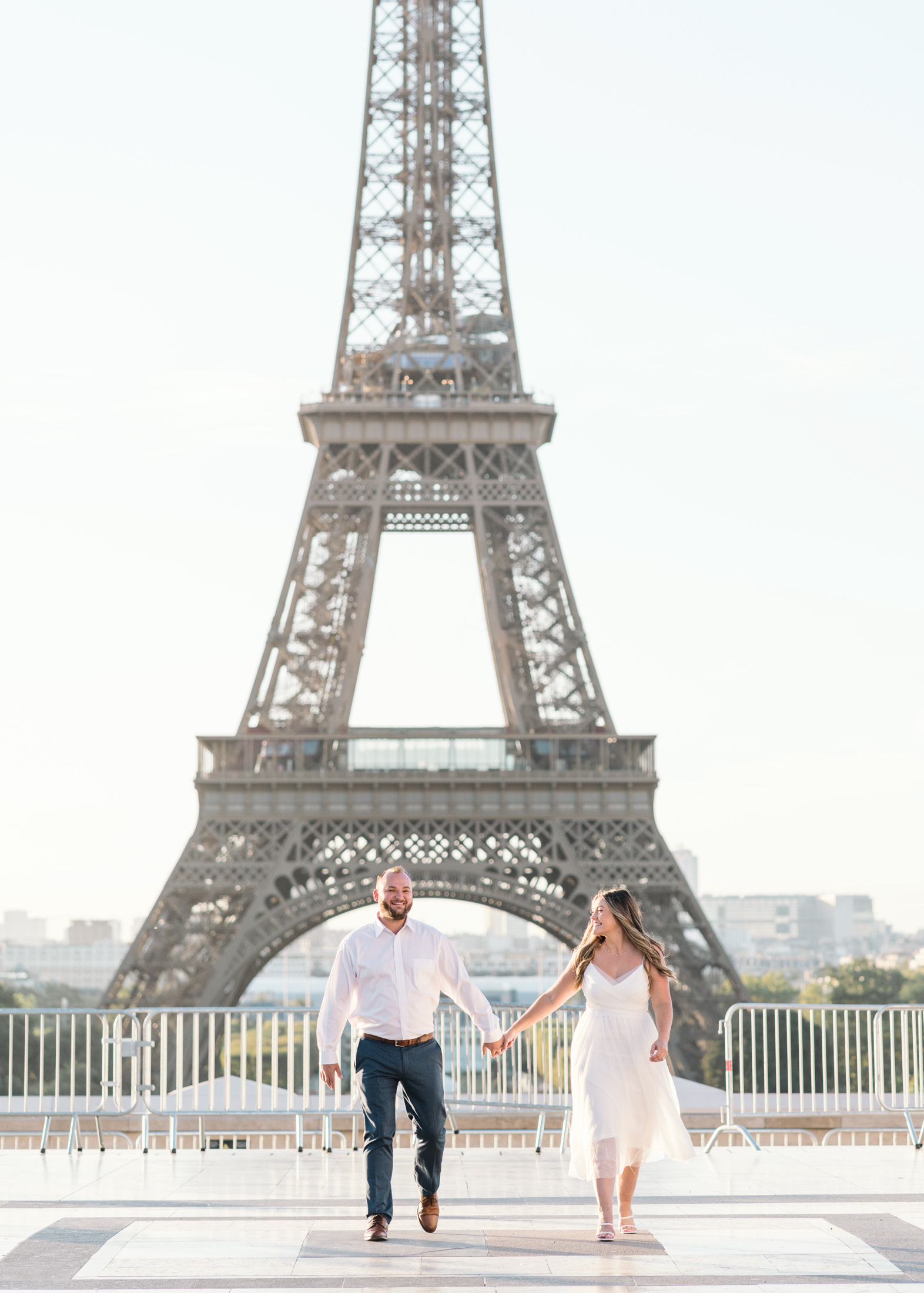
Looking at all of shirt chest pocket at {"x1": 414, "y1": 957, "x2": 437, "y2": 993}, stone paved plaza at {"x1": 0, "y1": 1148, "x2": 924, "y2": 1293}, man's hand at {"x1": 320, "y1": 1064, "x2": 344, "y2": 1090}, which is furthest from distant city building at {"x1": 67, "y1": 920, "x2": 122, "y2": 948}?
shirt chest pocket at {"x1": 414, "y1": 957, "x2": 437, "y2": 993}

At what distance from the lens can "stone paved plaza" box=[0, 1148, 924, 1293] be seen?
21.6 ft

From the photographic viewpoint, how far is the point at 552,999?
25.6ft

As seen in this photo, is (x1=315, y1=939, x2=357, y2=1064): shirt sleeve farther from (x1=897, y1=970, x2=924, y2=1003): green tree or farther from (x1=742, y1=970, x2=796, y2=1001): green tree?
(x1=742, y1=970, x2=796, y2=1001): green tree

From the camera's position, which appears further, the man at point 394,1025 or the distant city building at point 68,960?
the distant city building at point 68,960

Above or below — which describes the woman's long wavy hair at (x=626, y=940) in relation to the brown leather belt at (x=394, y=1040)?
above

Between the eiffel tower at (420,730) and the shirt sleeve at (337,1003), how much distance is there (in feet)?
74.6

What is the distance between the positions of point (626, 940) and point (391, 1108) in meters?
1.47

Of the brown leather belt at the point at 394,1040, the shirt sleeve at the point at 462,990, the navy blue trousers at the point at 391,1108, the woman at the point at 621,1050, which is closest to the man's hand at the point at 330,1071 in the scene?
the navy blue trousers at the point at 391,1108

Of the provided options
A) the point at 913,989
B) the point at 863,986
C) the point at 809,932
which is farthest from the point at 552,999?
the point at 809,932

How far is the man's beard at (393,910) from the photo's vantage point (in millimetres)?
7602

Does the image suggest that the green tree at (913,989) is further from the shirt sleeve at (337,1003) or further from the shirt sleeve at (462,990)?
the shirt sleeve at (337,1003)

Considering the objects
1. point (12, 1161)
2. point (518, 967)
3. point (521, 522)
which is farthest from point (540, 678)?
point (518, 967)

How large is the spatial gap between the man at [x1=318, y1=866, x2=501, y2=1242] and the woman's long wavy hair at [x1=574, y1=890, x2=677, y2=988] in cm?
58

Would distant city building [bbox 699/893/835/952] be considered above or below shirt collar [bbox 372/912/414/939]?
below
